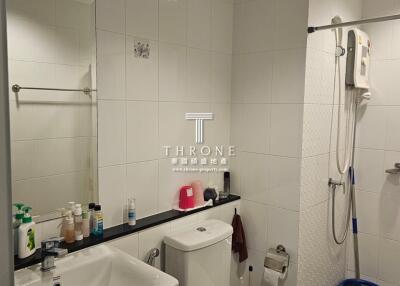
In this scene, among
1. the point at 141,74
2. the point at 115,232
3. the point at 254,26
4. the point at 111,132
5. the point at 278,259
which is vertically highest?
the point at 254,26

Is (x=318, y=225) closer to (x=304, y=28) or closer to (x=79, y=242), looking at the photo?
(x=304, y=28)

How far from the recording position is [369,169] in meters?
2.62

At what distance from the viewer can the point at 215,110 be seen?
233cm

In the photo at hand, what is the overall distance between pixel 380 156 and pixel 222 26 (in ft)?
5.06

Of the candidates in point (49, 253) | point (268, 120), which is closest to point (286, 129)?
point (268, 120)

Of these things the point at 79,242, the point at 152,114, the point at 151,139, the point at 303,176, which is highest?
the point at 152,114

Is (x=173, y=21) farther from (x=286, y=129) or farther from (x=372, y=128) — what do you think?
(x=372, y=128)

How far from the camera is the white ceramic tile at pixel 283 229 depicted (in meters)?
2.13

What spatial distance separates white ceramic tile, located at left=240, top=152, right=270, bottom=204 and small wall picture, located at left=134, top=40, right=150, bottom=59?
0.98 m

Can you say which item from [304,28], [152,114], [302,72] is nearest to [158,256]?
[152,114]

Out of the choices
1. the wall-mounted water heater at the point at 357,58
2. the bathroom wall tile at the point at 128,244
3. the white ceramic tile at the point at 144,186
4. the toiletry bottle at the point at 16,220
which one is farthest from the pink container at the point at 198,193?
the wall-mounted water heater at the point at 357,58

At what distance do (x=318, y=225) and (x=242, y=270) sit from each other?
25.1 inches

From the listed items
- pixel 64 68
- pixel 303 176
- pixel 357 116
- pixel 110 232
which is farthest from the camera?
pixel 357 116

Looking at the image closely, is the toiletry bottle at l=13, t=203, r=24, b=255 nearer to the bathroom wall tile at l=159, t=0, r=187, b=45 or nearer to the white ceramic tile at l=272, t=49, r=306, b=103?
the bathroom wall tile at l=159, t=0, r=187, b=45
